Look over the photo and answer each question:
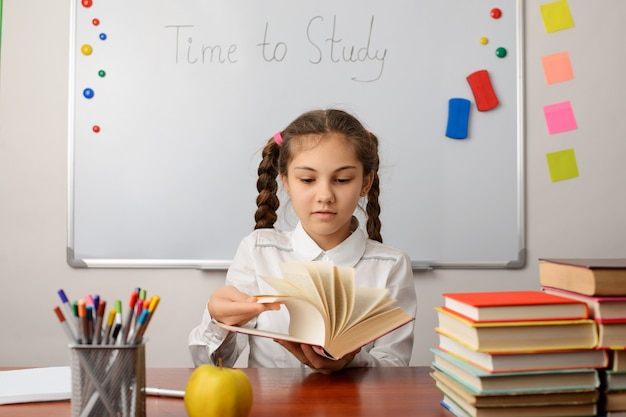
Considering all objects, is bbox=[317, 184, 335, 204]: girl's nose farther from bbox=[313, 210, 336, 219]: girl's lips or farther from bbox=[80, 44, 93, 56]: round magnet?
bbox=[80, 44, 93, 56]: round magnet

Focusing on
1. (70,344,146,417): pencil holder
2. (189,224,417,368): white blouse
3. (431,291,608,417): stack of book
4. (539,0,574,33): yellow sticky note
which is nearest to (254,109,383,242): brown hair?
(189,224,417,368): white blouse

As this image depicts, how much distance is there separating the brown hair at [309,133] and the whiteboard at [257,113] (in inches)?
26.8

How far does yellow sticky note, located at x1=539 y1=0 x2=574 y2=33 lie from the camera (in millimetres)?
2506

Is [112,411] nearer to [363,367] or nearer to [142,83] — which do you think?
[363,367]

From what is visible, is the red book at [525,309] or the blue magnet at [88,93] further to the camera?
the blue magnet at [88,93]

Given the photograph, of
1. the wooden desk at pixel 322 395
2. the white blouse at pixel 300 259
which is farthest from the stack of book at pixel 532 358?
the white blouse at pixel 300 259

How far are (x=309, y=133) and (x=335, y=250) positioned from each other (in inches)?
10.9

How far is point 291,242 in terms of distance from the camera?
1.68 metres

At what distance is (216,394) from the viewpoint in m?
0.82

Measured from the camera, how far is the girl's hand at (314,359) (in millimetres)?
1127

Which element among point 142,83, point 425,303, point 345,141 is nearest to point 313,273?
point 345,141

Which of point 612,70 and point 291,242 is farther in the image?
point 612,70

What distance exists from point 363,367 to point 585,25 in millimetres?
1820

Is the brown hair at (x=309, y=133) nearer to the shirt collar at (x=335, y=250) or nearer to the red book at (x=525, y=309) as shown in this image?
the shirt collar at (x=335, y=250)
